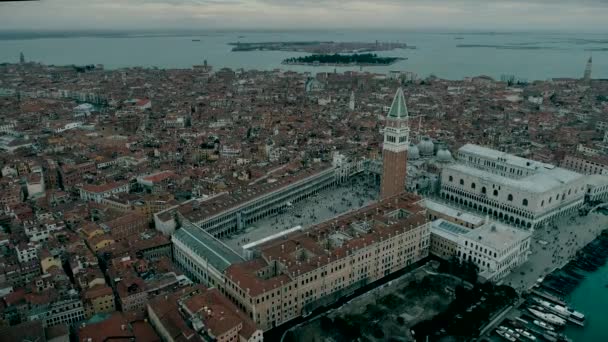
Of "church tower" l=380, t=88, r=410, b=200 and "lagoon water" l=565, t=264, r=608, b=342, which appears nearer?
"lagoon water" l=565, t=264, r=608, b=342

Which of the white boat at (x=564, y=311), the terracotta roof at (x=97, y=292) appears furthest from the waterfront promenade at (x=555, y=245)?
the terracotta roof at (x=97, y=292)

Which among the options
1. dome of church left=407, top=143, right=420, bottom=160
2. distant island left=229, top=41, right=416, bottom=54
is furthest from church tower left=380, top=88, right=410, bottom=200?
distant island left=229, top=41, right=416, bottom=54

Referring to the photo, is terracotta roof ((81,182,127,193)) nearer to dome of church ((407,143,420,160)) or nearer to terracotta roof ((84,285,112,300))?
terracotta roof ((84,285,112,300))

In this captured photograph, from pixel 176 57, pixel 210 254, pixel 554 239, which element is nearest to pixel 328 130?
pixel 554 239

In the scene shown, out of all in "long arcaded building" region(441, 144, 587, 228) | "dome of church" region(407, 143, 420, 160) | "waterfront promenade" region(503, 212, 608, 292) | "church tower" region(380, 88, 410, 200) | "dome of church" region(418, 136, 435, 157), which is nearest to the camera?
"waterfront promenade" region(503, 212, 608, 292)

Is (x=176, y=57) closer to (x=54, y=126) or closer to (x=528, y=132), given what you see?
(x=54, y=126)

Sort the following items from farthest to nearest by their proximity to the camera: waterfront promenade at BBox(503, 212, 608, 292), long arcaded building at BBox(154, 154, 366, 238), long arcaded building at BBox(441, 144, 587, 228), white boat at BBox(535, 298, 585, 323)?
long arcaded building at BBox(441, 144, 587, 228) < long arcaded building at BBox(154, 154, 366, 238) < waterfront promenade at BBox(503, 212, 608, 292) < white boat at BBox(535, 298, 585, 323)

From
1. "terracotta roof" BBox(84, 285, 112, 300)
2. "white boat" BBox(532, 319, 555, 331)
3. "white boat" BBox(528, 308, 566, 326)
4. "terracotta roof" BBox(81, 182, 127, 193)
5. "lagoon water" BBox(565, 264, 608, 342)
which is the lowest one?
"lagoon water" BBox(565, 264, 608, 342)
